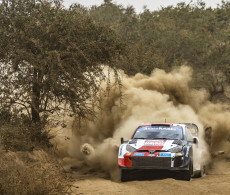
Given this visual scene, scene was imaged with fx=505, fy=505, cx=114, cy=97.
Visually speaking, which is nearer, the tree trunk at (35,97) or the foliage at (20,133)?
the foliage at (20,133)

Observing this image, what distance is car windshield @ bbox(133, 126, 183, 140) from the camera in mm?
13383

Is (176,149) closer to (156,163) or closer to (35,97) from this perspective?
(156,163)

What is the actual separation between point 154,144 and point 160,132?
965 millimetres

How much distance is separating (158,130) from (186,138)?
0.79 metres

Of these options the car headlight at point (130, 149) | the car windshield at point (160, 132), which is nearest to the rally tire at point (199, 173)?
the car windshield at point (160, 132)

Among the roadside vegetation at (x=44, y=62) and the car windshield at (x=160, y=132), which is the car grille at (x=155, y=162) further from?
the roadside vegetation at (x=44, y=62)

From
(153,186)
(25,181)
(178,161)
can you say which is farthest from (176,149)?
(25,181)

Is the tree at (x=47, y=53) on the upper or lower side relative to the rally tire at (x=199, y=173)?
upper

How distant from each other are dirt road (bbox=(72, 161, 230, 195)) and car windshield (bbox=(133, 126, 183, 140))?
1.02 metres

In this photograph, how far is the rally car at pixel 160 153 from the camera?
12.3 m

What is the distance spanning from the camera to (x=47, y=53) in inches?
628

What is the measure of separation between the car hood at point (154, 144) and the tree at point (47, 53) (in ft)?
12.8

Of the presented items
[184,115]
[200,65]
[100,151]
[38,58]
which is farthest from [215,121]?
[200,65]

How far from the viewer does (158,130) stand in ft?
44.9
